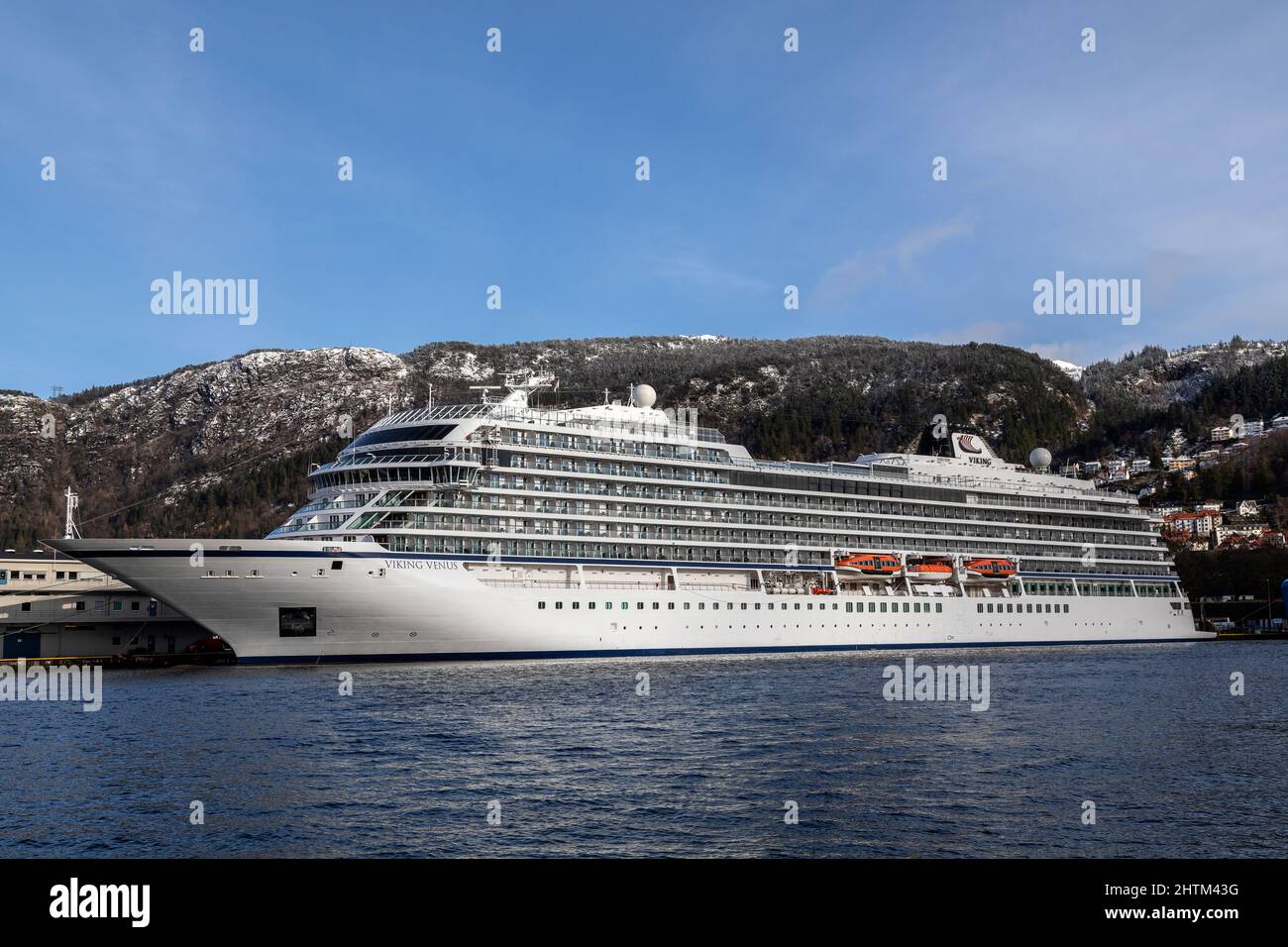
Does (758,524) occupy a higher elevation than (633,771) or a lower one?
higher

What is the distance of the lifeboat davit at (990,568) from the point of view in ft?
279

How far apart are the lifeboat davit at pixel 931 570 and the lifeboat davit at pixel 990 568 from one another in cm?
219

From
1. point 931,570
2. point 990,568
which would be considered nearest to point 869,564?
point 931,570

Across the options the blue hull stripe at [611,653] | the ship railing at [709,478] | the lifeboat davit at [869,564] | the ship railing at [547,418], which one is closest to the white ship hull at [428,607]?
the blue hull stripe at [611,653]

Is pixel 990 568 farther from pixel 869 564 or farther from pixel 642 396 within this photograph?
pixel 642 396

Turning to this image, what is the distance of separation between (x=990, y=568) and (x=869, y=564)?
1332cm

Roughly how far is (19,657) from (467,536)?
98.2 ft

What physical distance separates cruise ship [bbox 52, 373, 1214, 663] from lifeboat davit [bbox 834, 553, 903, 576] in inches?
6.7

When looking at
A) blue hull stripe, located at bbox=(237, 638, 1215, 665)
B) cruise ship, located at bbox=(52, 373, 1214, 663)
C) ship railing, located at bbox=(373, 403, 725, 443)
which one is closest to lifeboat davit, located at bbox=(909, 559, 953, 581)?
cruise ship, located at bbox=(52, 373, 1214, 663)

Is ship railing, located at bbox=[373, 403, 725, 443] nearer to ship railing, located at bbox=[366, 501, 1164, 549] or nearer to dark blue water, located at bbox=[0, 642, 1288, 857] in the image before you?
ship railing, located at bbox=[366, 501, 1164, 549]

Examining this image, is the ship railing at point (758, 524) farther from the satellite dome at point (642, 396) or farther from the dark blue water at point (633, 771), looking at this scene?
the dark blue water at point (633, 771)

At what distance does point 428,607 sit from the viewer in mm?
56094

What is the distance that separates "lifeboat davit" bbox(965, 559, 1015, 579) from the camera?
85000 mm
